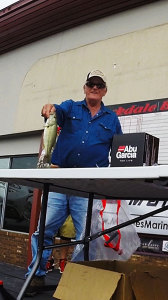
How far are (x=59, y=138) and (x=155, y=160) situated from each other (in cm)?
117

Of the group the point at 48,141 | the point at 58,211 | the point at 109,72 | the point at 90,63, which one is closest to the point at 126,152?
the point at 48,141

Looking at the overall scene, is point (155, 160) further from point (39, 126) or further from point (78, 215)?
point (39, 126)

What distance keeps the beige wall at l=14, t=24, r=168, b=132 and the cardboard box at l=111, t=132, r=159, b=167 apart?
338 centimetres

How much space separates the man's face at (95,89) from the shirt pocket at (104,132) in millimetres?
197

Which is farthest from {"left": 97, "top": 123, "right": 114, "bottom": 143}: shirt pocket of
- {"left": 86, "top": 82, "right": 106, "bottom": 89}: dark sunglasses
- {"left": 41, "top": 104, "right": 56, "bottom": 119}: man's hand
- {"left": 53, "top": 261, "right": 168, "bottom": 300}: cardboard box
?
{"left": 53, "top": 261, "right": 168, "bottom": 300}: cardboard box

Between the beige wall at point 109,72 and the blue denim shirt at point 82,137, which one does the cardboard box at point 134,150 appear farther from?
the beige wall at point 109,72

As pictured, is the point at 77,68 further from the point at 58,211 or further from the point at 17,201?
the point at 58,211

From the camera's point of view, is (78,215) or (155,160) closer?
(155,160)

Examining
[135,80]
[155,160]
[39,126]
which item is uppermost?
[135,80]

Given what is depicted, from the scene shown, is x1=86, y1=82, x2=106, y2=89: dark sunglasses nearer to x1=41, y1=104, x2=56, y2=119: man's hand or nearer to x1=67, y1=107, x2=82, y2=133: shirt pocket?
x1=67, y1=107, x2=82, y2=133: shirt pocket

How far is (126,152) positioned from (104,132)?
3.31 feet

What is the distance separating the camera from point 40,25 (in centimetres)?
739

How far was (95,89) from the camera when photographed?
296cm

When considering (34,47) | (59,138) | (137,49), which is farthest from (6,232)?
(59,138)
